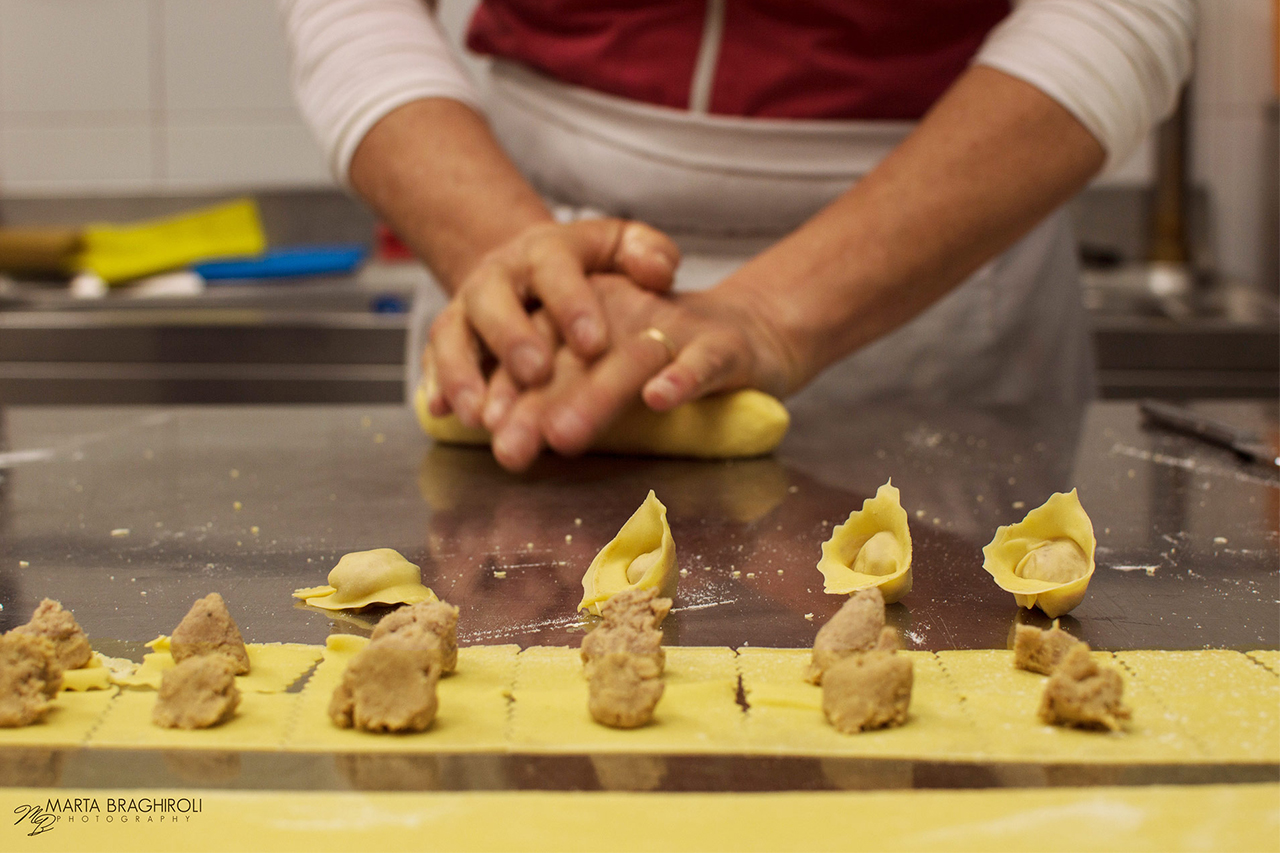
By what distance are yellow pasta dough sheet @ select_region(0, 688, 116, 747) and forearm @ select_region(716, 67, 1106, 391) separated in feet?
2.18

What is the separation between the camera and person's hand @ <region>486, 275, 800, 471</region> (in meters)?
0.93

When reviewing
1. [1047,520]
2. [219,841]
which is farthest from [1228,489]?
[219,841]

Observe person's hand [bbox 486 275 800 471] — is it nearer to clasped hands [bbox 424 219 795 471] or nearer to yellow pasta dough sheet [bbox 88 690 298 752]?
clasped hands [bbox 424 219 795 471]

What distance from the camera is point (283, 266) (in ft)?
7.78

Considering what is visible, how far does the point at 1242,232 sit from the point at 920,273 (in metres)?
1.70

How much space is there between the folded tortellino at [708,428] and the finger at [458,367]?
1.7 inches

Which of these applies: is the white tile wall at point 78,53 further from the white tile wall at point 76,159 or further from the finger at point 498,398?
the finger at point 498,398

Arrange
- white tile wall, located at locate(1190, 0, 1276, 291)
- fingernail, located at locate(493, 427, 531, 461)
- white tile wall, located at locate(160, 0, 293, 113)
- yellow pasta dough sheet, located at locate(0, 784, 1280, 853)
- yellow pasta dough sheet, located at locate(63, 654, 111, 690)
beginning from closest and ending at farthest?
yellow pasta dough sheet, located at locate(0, 784, 1280, 853)
yellow pasta dough sheet, located at locate(63, 654, 111, 690)
fingernail, located at locate(493, 427, 531, 461)
white tile wall, located at locate(1190, 0, 1276, 291)
white tile wall, located at locate(160, 0, 293, 113)

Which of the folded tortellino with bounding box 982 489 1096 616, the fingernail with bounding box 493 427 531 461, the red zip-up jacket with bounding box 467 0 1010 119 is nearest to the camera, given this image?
the folded tortellino with bounding box 982 489 1096 616

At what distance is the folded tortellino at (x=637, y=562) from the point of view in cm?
60

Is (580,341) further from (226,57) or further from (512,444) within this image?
(226,57)

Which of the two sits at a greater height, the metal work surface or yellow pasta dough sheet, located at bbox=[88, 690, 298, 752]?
yellow pasta dough sheet, located at bbox=[88, 690, 298, 752]

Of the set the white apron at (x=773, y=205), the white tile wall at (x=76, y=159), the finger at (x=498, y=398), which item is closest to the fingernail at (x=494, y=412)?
the finger at (x=498, y=398)

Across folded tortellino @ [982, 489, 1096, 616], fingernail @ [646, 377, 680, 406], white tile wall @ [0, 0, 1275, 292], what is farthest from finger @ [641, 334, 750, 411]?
white tile wall @ [0, 0, 1275, 292]
